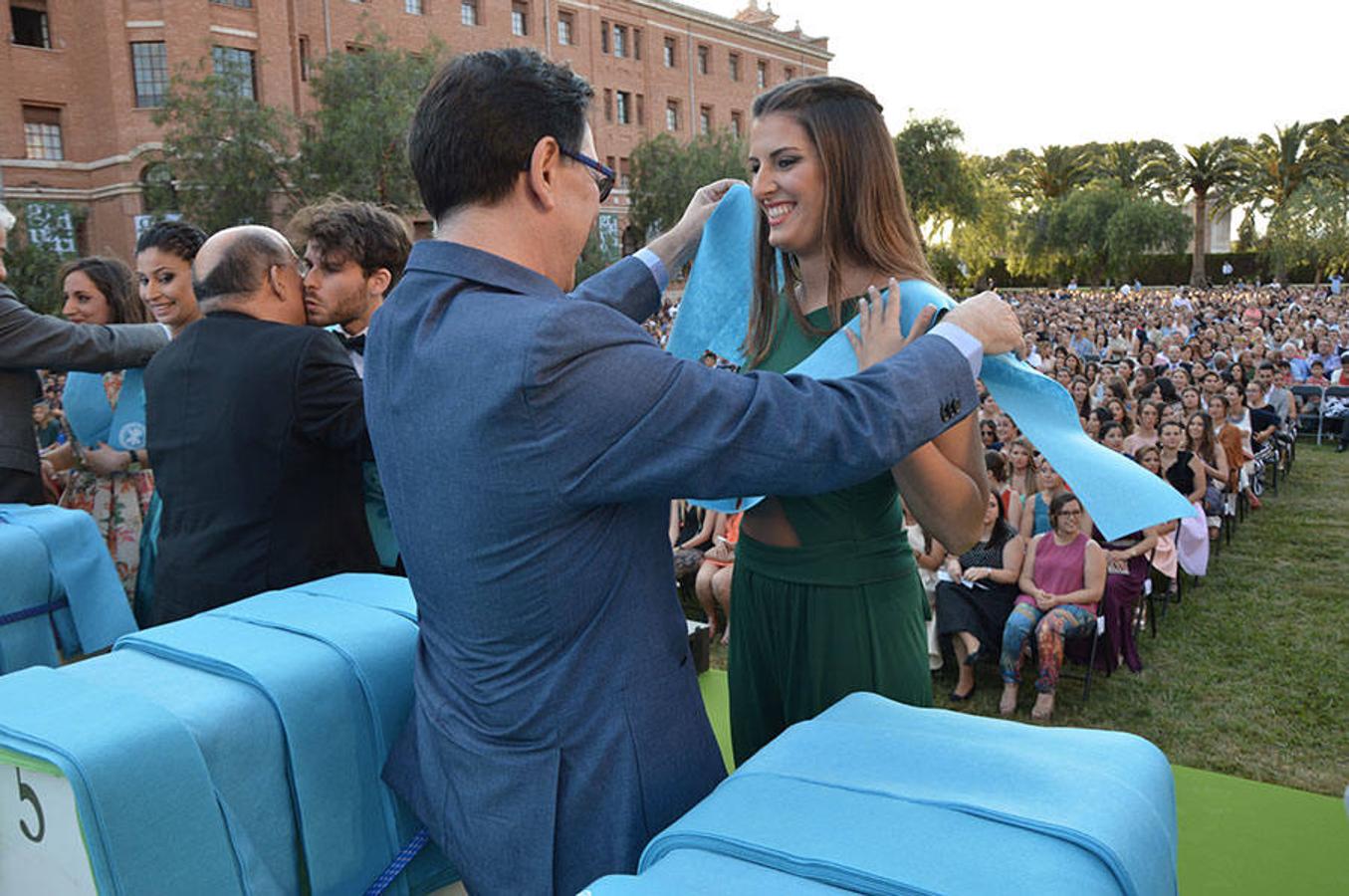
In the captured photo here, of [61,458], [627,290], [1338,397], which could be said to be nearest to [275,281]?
[627,290]

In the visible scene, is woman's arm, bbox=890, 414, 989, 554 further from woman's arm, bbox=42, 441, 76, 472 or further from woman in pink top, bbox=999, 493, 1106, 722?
woman in pink top, bbox=999, 493, 1106, 722

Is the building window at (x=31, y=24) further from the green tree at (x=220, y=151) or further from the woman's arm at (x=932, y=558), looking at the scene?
the woman's arm at (x=932, y=558)

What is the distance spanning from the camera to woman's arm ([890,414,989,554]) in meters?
1.67

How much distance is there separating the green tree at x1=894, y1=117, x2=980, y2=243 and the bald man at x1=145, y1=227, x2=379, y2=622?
44682 mm

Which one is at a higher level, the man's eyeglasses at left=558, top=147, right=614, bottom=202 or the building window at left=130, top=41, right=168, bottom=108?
the building window at left=130, top=41, right=168, bottom=108

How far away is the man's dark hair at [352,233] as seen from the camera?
262cm

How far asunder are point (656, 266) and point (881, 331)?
0.59m

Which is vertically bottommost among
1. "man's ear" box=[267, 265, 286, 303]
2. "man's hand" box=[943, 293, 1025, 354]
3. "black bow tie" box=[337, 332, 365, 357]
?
"black bow tie" box=[337, 332, 365, 357]

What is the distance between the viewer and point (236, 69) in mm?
26172

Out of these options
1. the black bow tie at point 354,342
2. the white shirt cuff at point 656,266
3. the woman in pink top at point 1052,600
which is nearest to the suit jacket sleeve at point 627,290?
the white shirt cuff at point 656,266

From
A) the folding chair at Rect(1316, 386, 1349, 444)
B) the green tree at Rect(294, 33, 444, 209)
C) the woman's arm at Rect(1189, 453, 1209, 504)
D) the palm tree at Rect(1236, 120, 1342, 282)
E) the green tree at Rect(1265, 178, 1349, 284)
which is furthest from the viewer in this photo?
the palm tree at Rect(1236, 120, 1342, 282)

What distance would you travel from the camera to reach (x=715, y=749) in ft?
4.61

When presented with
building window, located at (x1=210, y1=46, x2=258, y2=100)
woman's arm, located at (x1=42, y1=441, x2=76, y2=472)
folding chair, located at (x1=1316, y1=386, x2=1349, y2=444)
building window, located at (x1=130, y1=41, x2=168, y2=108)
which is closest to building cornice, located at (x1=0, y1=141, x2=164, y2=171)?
building window, located at (x1=130, y1=41, x2=168, y2=108)

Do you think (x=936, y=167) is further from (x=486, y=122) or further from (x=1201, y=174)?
(x=486, y=122)
